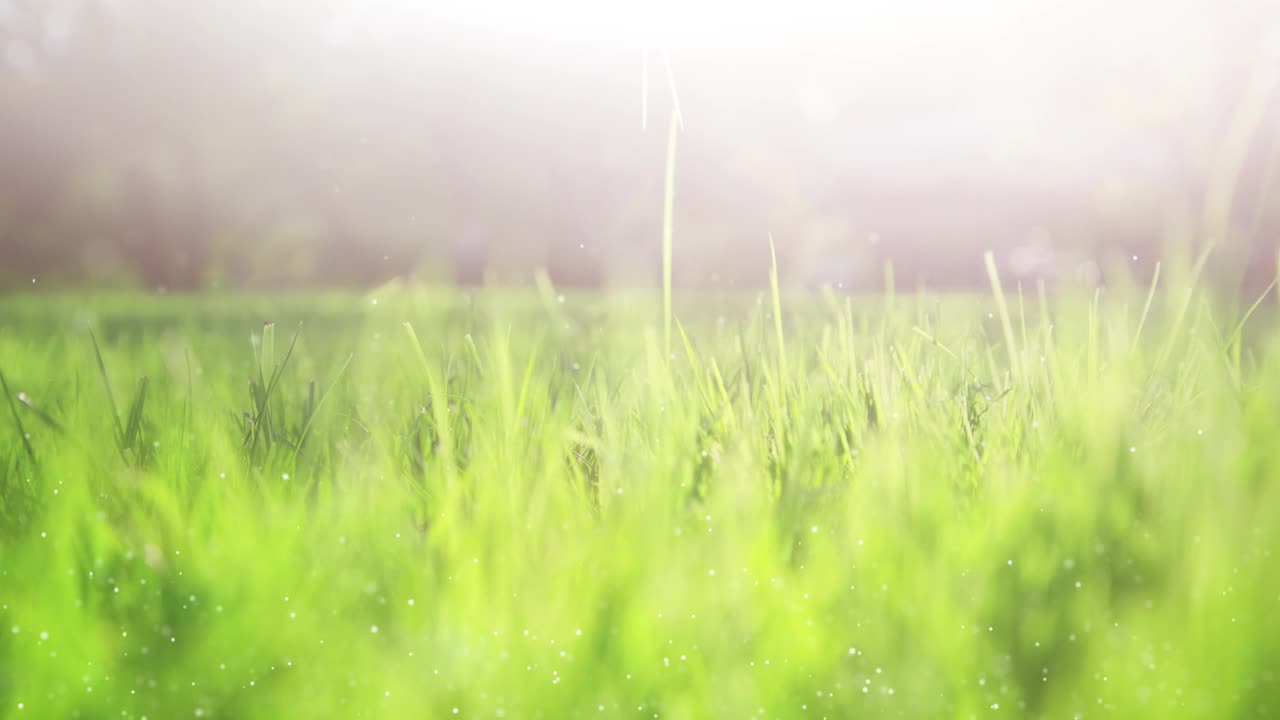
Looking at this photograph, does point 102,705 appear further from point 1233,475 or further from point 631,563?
point 1233,475

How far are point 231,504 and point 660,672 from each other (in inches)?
17.7

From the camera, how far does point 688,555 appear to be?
0.69 m

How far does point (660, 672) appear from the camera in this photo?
Answer: 2.07 ft

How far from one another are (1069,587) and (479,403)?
611 millimetres

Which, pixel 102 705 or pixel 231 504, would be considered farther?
pixel 231 504

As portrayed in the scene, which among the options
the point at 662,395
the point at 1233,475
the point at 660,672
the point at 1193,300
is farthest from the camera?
the point at 1193,300

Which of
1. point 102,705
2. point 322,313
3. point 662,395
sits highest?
point 662,395

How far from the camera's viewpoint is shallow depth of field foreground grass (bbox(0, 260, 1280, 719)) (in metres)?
0.63

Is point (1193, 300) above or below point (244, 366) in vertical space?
above

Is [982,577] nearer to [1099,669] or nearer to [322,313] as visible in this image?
[1099,669]

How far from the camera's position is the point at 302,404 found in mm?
1223

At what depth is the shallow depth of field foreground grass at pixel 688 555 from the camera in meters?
0.63

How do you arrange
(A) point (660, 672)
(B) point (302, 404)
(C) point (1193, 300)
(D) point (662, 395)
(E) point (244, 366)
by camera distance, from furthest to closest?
(E) point (244, 366)
(B) point (302, 404)
(C) point (1193, 300)
(D) point (662, 395)
(A) point (660, 672)

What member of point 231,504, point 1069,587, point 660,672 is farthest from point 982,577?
point 231,504
